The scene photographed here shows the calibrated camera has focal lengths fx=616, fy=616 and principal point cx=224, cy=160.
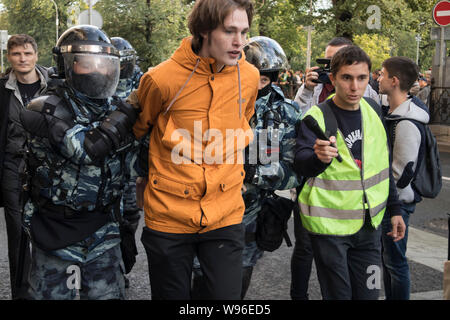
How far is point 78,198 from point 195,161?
66cm

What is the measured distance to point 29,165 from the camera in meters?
2.96

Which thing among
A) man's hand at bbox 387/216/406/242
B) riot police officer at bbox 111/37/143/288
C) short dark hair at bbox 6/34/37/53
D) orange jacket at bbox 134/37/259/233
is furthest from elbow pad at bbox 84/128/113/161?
short dark hair at bbox 6/34/37/53

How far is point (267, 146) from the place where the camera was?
3.33 metres

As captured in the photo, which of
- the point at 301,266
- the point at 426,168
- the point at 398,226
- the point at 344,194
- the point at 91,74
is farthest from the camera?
the point at 301,266

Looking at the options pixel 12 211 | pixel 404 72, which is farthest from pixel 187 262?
pixel 12 211

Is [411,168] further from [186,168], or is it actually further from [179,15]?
[179,15]

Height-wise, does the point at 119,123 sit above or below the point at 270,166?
above

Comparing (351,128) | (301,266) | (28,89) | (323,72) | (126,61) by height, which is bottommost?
(301,266)

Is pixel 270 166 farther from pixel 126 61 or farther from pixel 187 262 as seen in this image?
pixel 126 61

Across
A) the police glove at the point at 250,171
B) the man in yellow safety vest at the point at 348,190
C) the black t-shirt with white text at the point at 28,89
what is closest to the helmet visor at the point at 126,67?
the black t-shirt with white text at the point at 28,89

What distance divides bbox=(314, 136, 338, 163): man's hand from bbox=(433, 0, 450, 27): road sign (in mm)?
12148

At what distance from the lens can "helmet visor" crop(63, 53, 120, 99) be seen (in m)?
2.92

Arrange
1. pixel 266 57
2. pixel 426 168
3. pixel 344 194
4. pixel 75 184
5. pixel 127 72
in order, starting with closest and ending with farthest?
pixel 75 184, pixel 344 194, pixel 266 57, pixel 426 168, pixel 127 72

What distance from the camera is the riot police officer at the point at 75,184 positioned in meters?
2.82
